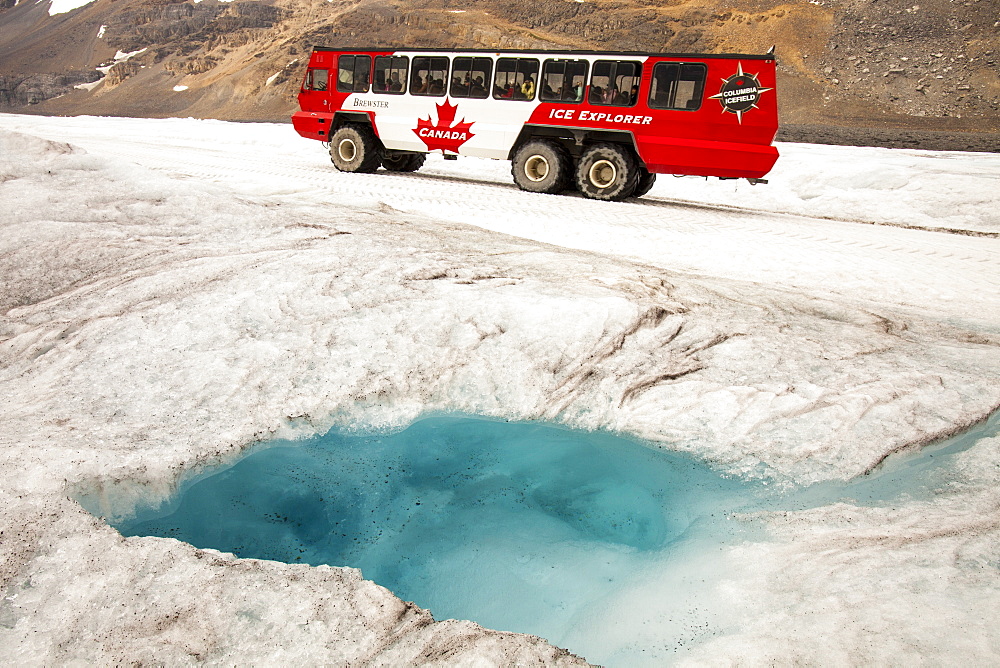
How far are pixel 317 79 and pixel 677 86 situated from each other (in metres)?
6.94

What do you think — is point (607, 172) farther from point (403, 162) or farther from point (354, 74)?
point (354, 74)

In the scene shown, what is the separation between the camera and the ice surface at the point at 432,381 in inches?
86.7

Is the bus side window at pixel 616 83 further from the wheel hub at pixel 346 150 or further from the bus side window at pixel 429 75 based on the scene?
the wheel hub at pixel 346 150

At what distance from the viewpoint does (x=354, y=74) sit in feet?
42.1

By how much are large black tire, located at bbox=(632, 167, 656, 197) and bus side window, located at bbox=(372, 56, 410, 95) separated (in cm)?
456

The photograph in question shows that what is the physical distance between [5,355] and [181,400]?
1.39 metres

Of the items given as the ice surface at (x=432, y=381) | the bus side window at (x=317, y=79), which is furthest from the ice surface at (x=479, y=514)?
the bus side window at (x=317, y=79)

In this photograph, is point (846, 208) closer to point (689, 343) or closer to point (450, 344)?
point (689, 343)

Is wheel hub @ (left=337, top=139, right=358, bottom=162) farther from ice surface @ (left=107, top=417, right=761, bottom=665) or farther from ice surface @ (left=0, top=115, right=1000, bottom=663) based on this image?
ice surface @ (left=107, top=417, right=761, bottom=665)

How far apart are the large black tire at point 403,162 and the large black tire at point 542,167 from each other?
2.84 metres

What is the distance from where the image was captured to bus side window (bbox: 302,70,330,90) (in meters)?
13.2

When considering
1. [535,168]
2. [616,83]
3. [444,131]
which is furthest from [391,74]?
[616,83]

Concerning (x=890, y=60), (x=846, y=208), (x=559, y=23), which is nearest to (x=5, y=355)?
(x=846, y=208)

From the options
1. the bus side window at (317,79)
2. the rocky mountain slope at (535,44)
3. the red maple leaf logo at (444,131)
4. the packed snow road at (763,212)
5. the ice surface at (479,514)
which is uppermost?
the rocky mountain slope at (535,44)
